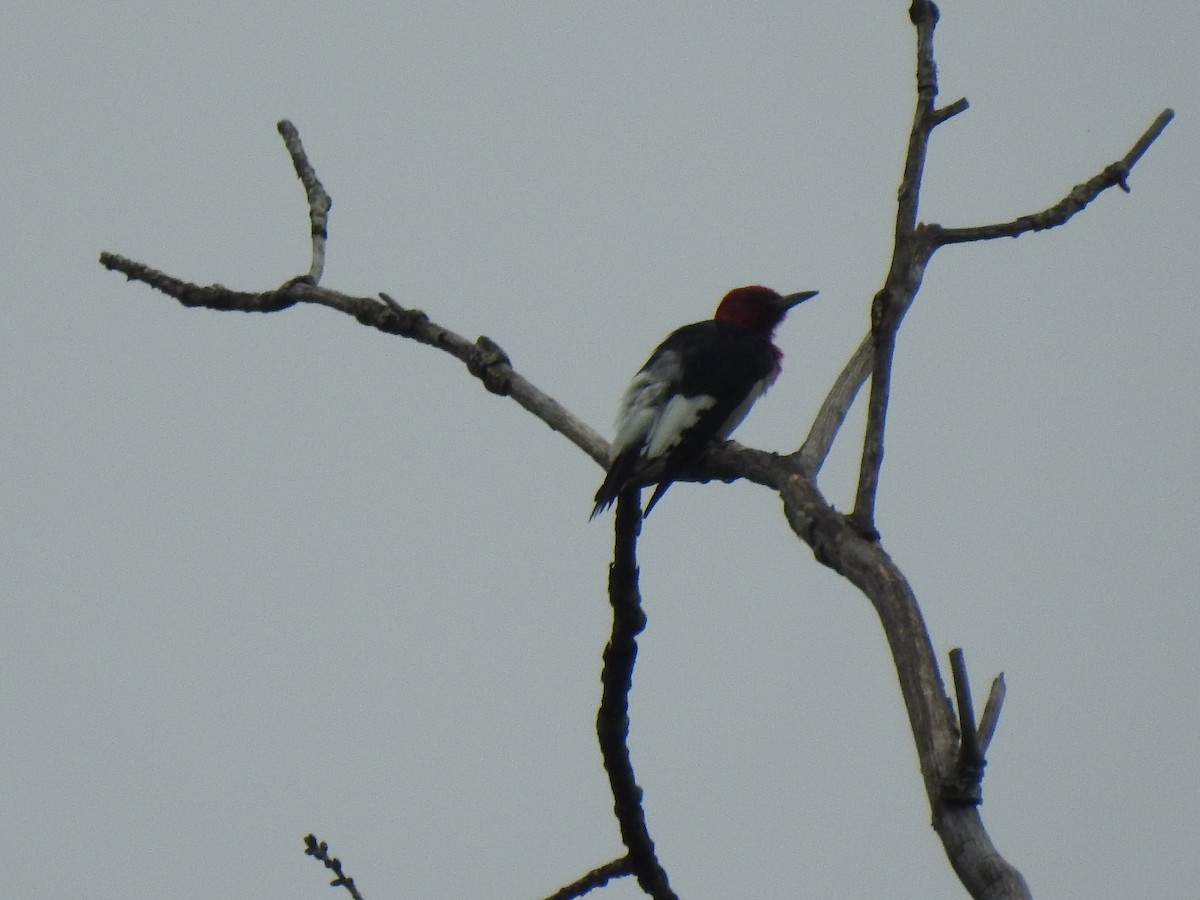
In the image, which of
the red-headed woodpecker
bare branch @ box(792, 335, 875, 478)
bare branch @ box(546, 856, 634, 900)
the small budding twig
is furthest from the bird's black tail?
the small budding twig

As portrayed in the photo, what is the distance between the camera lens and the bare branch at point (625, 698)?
2670 mm

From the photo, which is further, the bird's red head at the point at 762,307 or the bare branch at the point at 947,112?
the bird's red head at the point at 762,307

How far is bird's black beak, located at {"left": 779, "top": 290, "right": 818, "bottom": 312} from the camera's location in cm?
656

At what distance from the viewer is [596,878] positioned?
9.27ft

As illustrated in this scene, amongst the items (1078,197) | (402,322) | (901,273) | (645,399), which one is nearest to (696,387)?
(645,399)

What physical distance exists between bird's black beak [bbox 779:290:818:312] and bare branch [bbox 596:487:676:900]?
3.85 metres

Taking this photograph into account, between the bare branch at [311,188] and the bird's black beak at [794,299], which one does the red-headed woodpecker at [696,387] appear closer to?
the bird's black beak at [794,299]

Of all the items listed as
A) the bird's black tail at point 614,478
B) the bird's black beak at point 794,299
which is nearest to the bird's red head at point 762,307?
the bird's black beak at point 794,299

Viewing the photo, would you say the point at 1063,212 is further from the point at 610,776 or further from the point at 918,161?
the point at 610,776

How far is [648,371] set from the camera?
216 inches

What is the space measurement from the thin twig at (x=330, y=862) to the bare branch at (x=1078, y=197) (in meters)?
1.75

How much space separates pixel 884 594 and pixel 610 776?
3.46 feet

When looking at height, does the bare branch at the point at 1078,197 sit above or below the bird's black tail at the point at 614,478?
below

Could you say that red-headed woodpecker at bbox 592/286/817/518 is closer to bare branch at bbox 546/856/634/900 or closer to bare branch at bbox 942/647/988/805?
bare branch at bbox 546/856/634/900
